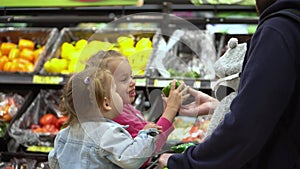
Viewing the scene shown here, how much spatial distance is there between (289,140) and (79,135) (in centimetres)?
80

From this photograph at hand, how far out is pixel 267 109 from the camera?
4.67ft

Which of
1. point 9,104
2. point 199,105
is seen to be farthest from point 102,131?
point 9,104

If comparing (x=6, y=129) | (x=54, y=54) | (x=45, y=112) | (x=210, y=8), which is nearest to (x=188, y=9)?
(x=210, y=8)

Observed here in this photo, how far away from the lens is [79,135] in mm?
1944

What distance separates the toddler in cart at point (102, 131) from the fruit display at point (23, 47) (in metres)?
2.21

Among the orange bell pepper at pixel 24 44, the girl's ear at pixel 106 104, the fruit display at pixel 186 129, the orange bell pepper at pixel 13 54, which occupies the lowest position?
the fruit display at pixel 186 129

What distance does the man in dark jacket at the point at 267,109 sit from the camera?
1409 millimetres

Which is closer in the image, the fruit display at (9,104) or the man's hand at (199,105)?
the man's hand at (199,105)

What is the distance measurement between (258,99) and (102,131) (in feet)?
2.01

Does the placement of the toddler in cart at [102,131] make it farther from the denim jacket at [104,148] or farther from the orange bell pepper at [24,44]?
the orange bell pepper at [24,44]

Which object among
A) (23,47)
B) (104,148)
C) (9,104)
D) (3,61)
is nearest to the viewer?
(104,148)

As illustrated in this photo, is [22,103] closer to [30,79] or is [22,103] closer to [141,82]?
[30,79]

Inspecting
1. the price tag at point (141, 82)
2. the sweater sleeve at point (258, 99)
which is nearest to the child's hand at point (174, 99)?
the sweater sleeve at point (258, 99)

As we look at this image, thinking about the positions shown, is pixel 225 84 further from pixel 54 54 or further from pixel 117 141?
pixel 54 54
